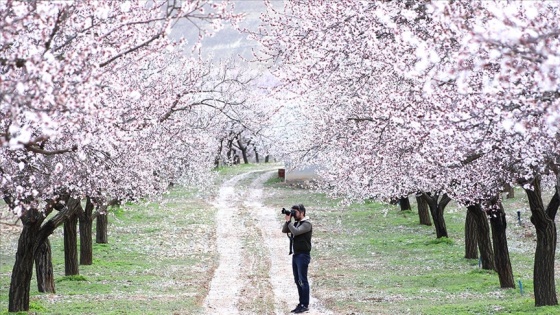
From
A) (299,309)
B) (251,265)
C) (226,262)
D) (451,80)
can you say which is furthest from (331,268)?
(451,80)

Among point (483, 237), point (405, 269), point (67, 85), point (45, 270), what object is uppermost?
point (67, 85)

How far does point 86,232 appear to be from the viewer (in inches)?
1182

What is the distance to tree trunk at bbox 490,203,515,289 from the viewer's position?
75.0 ft

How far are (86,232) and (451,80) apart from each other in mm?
21481

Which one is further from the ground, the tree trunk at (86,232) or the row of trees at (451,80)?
the row of trees at (451,80)

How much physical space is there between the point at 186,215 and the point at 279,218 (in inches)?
255

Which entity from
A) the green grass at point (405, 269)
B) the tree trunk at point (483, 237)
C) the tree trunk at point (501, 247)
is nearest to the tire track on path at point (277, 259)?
the green grass at point (405, 269)

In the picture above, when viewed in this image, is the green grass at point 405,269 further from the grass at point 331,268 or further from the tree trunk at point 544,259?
the tree trunk at point 544,259

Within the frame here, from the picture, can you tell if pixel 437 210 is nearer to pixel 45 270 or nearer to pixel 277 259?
pixel 277 259

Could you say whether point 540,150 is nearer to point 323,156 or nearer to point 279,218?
point 323,156

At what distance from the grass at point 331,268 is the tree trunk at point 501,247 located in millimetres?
420

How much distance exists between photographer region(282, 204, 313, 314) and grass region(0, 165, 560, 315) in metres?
1.12

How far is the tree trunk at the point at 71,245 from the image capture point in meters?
26.4

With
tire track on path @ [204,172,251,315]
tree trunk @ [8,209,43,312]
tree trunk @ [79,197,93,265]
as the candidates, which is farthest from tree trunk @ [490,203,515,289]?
tree trunk @ [79,197,93,265]
